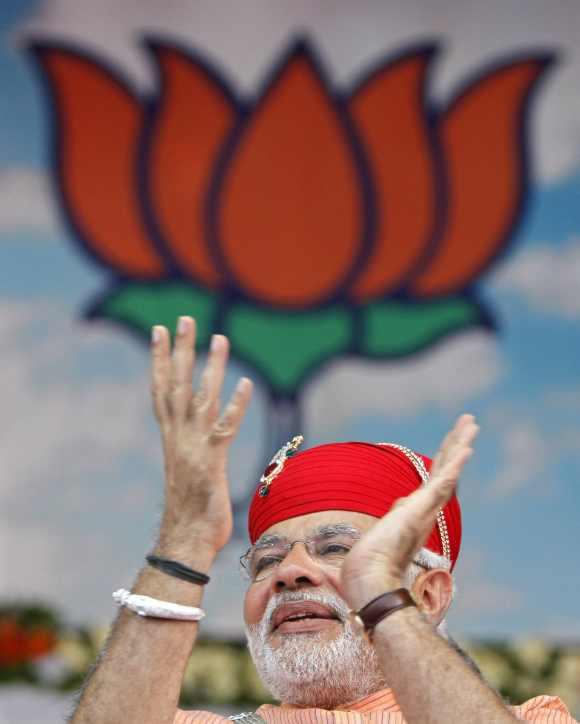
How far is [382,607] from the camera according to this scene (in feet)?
7.17

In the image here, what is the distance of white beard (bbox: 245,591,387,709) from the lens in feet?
8.66

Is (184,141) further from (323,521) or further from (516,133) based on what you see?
(323,521)

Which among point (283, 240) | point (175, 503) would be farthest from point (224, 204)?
point (175, 503)

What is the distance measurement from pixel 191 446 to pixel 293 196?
4.36 meters

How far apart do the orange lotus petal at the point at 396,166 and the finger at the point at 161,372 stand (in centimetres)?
415

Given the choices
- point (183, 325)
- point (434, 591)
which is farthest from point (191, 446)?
point (434, 591)

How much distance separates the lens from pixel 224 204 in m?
6.54

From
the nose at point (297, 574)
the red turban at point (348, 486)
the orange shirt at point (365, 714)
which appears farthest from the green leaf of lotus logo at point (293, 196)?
the orange shirt at point (365, 714)

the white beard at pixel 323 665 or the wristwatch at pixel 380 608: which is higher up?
the white beard at pixel 323 665

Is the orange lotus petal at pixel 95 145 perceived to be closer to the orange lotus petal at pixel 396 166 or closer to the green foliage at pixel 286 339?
the green foliage at pixel 286 339

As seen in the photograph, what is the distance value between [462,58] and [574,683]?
2.93 metres

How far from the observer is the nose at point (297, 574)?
2.69 metres

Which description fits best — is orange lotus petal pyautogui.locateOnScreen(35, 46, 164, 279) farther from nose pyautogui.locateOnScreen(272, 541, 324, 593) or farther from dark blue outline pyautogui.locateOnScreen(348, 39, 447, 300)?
nose pyautogui.locateOnScreen(272, 541, 324, 593)

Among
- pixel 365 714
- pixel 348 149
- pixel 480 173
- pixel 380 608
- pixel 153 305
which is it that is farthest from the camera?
pixel 348 149
